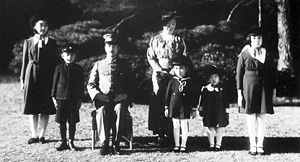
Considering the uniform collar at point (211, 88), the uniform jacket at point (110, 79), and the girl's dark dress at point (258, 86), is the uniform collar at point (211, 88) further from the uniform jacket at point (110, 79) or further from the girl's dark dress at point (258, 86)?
the uniform jacket at point (110, 79)

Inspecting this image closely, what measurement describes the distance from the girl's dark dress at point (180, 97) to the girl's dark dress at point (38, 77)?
196 centimetres

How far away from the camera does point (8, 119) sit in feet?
34.2

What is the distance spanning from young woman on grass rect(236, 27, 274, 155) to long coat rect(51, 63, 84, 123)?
7.75 ft

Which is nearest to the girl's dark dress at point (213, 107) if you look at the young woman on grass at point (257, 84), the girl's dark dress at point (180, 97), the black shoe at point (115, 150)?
the girl's dark dress at point (180, 97)

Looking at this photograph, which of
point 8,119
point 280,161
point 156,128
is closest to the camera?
point 280,161

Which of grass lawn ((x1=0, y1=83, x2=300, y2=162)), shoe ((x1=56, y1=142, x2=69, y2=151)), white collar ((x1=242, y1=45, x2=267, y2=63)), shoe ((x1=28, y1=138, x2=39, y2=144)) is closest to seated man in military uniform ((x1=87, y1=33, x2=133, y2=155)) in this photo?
grass lawn ((x1=0, y1=83, x2=300, y2=162))

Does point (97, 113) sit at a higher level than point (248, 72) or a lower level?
lower

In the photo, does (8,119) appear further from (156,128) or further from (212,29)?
(212,29)

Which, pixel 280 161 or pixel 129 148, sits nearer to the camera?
pixel 280 161

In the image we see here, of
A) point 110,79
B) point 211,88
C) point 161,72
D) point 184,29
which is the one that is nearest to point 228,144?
point 211,88

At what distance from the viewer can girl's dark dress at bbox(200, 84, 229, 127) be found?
7129 millimetres

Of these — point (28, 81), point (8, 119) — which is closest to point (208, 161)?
point (28, 81)

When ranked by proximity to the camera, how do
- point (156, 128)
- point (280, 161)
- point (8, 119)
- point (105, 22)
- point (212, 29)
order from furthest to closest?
point (105, 22) < point (212, 29) < point (8, 119) < point (156, 128) < point (280, 161)

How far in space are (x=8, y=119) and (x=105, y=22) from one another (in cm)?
461
